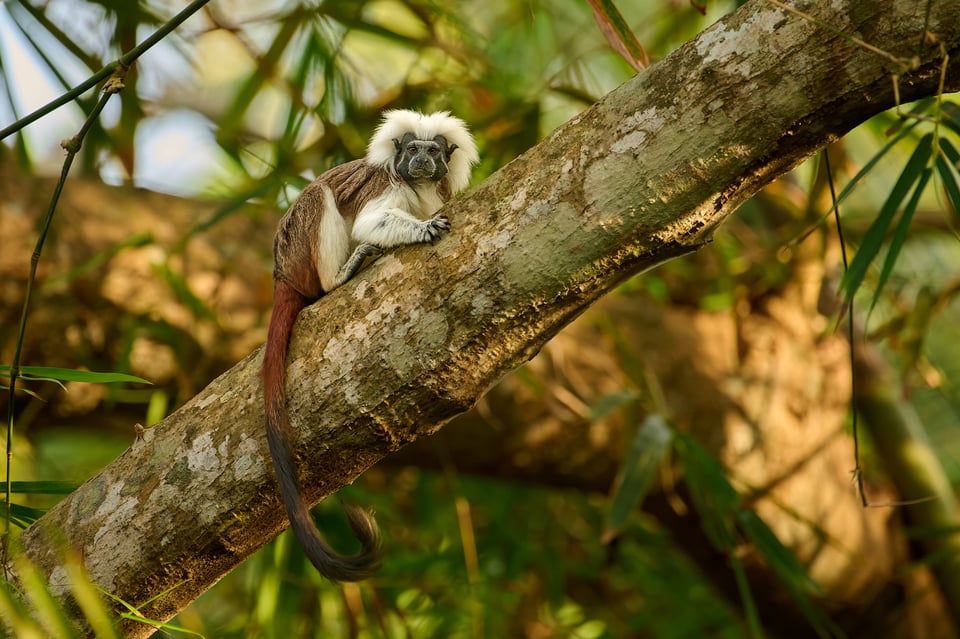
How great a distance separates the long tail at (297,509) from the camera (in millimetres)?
1725

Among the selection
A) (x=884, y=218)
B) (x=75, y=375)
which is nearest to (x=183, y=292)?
(x=75, y=375)

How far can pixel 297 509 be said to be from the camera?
1725 mm

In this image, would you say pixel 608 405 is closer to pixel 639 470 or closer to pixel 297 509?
pixel 639 470

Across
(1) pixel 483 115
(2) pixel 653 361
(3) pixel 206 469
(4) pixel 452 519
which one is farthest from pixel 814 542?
(3) pixel 206 469

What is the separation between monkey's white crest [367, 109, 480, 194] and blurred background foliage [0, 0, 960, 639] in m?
0.46

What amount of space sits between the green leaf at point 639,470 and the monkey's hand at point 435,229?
1.36m

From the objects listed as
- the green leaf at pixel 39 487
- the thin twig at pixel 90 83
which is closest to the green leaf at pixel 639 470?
the green leaf at pixel 39 487

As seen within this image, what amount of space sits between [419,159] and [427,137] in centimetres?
15

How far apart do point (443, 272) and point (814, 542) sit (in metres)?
2.74

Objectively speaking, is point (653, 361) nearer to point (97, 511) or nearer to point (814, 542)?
point (814, 542)

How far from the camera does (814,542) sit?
3.76 meters

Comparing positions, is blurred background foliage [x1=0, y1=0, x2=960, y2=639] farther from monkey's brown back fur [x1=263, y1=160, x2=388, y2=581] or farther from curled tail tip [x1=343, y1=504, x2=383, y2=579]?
curled tail tip [x1=343, y1=504, x2=383, y2=579]

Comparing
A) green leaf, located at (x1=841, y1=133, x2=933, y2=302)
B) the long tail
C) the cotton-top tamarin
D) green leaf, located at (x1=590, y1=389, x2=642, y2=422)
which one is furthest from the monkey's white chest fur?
green leaf, located at (x1=841, y1=133, x2=933, y2=302)

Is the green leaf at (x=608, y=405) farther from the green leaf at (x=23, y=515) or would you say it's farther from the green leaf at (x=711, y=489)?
the green leaf at (x=23, y=515)
